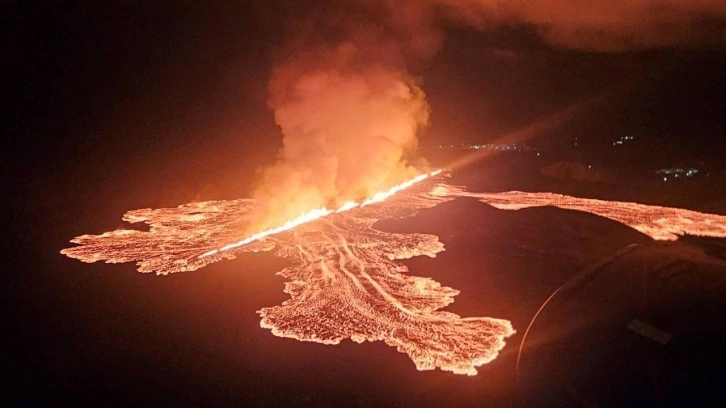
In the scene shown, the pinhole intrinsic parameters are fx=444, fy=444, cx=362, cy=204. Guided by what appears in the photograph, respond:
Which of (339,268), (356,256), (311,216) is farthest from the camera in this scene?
(311,216)

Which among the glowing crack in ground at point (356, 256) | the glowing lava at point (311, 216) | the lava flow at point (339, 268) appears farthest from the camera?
the glowing lava at point (311, 216)

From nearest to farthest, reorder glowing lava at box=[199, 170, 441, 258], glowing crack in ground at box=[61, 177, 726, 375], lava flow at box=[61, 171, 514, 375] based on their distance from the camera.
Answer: lava flow at box=[61, 171, 514, 375] < glowing crack in ground at box=[61, 177, 726, 375] < glowing lava at box=[199, 170, 441, 258]

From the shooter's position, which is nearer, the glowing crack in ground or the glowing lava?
the glowing crack in ground

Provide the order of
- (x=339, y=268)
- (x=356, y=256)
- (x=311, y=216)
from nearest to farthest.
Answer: (x=339, y=268), (x=356, y=256), (x=311, y=216)

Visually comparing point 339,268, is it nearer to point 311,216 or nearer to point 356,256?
point 356,256

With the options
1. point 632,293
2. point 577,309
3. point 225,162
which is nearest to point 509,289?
point 577,309

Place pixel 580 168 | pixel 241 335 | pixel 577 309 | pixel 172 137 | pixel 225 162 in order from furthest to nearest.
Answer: pixel 172 137 < pixel 225 162 < pixel 580 168 < pixel 241 335 < pixel 577 309

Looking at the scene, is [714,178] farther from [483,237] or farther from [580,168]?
[483,237]

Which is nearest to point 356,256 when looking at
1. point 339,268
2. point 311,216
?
point 339,268
